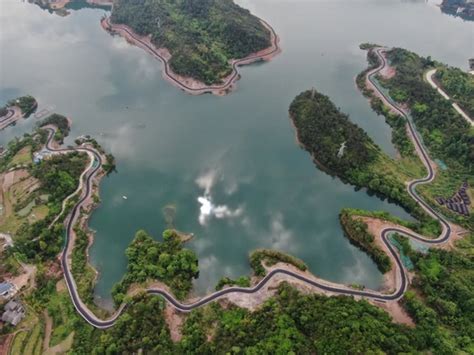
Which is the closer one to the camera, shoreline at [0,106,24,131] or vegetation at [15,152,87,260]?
vegetation at [15,152,87,260]

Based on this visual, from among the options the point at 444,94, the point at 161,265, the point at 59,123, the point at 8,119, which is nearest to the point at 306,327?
the point at 161,265

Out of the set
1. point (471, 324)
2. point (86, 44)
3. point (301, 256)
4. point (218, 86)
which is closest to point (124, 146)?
point (218, 86)

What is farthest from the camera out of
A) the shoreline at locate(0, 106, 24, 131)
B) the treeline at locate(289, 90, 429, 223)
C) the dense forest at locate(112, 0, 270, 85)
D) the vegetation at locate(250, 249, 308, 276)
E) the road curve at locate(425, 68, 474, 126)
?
the dense forest at locate(112, 0, 270, 85)

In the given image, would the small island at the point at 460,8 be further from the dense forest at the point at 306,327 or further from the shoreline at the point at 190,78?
the dense forest at the point at 306,327

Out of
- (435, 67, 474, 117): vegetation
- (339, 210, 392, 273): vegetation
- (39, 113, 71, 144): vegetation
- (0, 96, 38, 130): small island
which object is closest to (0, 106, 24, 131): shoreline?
(0, 96, 38, 130): small island

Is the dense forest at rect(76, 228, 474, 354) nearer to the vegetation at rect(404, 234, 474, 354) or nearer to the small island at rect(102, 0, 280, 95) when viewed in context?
the vegetation at rect(404, 234, 474, 354)

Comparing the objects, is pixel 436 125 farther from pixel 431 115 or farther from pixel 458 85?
pixel 458 85

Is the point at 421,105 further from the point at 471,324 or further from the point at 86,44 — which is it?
the point at 86,44
